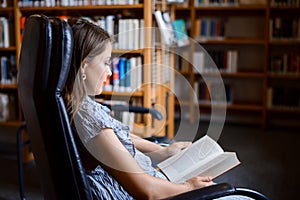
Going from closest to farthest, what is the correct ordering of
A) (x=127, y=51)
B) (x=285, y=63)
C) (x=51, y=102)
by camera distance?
(x=51, y=102) → (x=127, y=51) → (x=285, y=63)

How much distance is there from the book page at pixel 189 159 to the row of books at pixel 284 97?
10.3ft

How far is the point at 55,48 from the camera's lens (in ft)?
3.21

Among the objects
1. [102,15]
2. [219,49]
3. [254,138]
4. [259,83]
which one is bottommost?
[254,138]

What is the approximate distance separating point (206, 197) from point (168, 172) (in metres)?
0.42

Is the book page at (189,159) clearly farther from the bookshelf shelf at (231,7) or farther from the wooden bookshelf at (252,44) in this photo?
the bookshelf shelf at (231,7)

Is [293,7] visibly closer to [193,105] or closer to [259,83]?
[259,83]

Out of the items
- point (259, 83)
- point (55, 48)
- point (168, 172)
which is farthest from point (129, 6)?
point (259, 83)

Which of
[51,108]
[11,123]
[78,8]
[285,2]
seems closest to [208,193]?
[51,108]

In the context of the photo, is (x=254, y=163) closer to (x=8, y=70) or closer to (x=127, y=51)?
(x=127, y=51)

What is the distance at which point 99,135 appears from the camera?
3.72 ft

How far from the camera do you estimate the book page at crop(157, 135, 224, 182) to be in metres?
1.43

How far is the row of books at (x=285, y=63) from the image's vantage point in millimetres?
4340

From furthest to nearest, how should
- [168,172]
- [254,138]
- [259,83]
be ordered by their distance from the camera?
[259,83] < [254,138] < [168,172]

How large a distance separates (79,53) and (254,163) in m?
2.46
